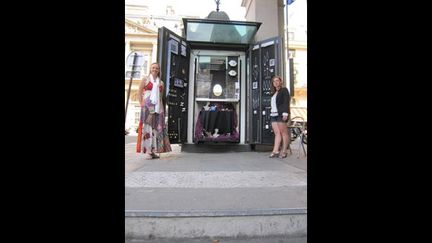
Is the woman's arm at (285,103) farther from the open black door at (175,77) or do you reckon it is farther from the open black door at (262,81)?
the open black door at (175,77)

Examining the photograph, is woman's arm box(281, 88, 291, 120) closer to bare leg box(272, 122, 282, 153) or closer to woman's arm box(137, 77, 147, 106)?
bare leg box(272, 122, 282, 153)

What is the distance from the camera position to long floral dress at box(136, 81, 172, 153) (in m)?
4.61

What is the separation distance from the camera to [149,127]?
15.1 ft

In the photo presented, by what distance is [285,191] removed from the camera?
103 inches

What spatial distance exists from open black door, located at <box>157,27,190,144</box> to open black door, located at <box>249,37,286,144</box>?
1397 millimetres

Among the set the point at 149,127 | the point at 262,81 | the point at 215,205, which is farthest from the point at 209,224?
the point at 262,81

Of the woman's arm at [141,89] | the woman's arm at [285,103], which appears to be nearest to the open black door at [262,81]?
the woman's arm at [285,103]

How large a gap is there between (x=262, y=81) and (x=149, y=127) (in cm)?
256

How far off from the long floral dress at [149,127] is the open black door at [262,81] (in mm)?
2093
